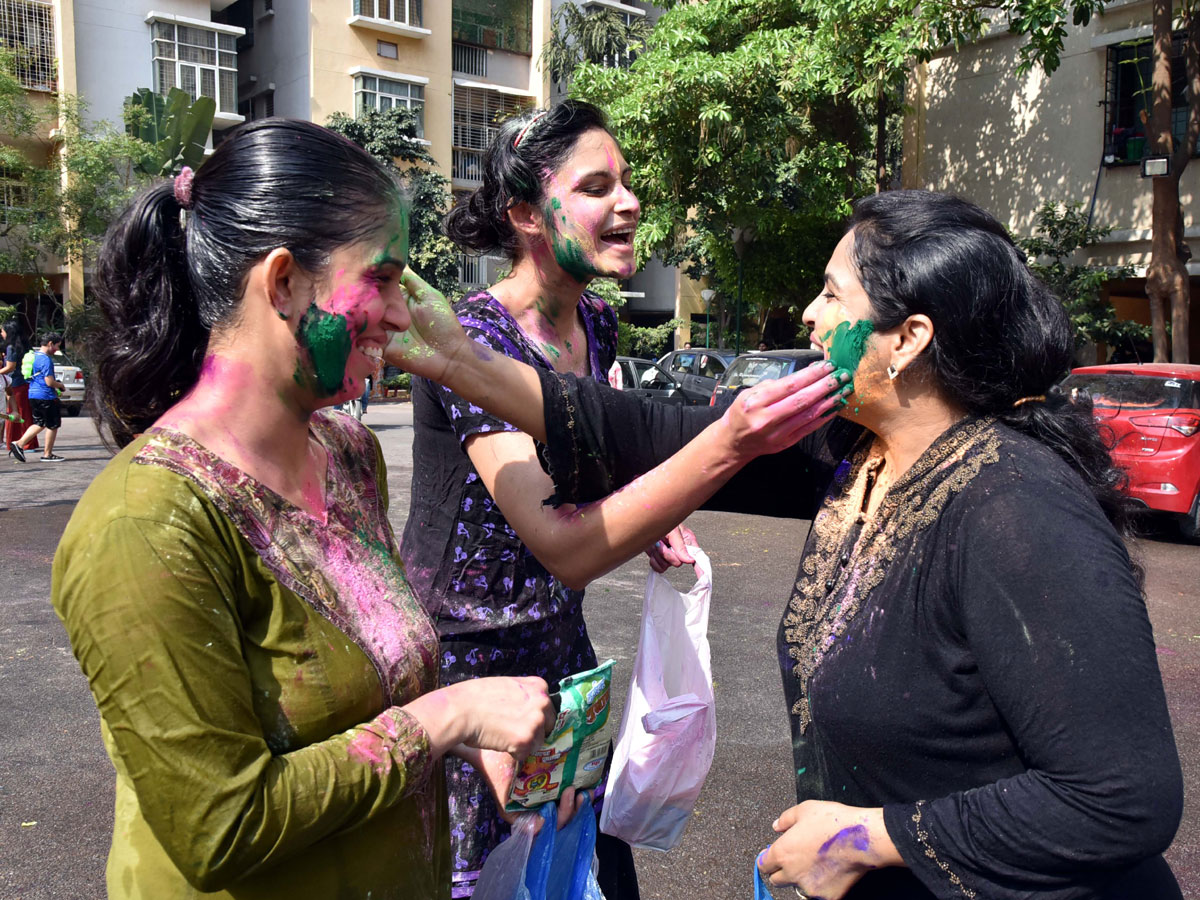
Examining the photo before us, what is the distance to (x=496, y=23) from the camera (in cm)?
3350

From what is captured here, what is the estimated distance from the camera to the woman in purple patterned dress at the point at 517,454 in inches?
76.0

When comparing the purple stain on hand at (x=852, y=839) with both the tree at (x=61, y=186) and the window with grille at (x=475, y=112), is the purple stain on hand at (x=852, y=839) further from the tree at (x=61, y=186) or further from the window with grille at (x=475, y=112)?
the window with grille at (x=475, y=112)

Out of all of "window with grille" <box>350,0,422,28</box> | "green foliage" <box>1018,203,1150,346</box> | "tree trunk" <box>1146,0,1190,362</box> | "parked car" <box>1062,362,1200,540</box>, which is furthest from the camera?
"window with grille" <box>350,0,422,28</box>

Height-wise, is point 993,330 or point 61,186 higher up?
point 61,186

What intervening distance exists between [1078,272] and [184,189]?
54.0 ft

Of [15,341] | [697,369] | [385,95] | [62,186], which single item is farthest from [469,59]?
[15,341]

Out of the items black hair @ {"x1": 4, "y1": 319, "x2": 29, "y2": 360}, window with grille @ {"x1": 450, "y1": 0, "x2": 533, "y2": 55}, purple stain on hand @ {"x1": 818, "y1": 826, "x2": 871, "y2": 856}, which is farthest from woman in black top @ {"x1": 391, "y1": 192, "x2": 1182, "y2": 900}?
window with grille @ {"x1": 450, "y1": 0, "x2": 533, "y2": 55}

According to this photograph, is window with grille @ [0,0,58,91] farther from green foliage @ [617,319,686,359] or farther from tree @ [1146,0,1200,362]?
tree @ [1146,0,1200,362]

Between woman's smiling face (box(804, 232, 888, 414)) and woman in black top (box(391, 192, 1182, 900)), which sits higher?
woman's smiling face (box(804, 232, 888, 414))

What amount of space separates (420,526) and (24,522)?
811 centimetres

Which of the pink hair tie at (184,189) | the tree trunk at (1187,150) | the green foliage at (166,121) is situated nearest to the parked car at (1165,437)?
the tree trunk at (1187,150)

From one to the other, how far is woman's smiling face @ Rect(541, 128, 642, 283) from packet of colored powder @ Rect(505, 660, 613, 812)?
934mm

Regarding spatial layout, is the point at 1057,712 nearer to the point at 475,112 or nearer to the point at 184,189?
the point at 184,189

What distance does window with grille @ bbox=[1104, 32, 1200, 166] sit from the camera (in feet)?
50.5
